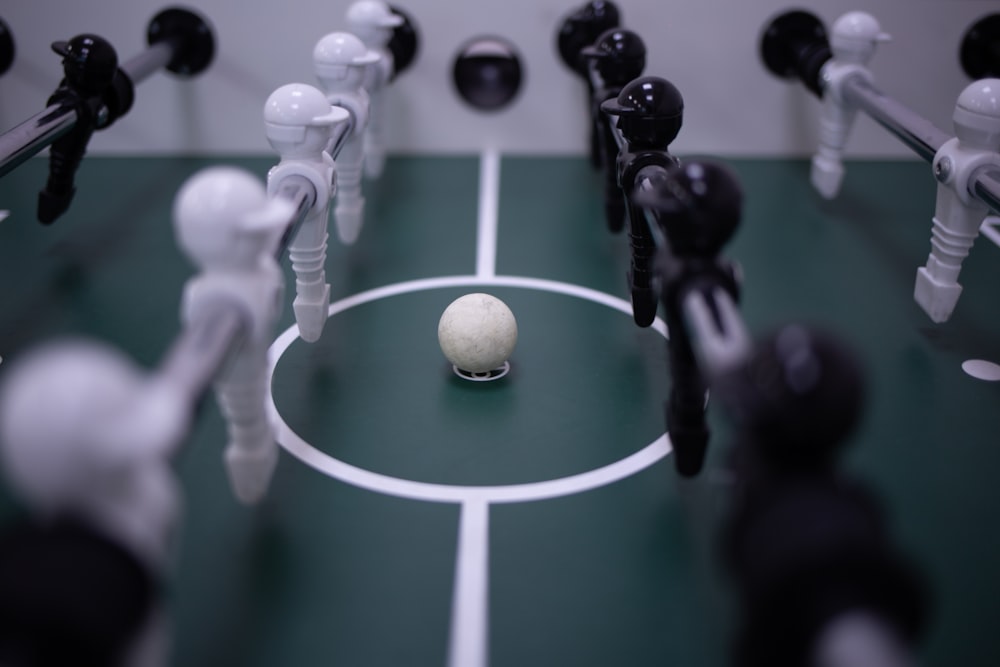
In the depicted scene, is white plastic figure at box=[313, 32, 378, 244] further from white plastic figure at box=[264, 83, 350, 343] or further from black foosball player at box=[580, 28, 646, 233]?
black foosball player at box=[580, 28, 646, 233]

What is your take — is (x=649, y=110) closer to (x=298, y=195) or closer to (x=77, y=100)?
(x=298, y=195)

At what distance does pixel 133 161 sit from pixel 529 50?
7.50ft

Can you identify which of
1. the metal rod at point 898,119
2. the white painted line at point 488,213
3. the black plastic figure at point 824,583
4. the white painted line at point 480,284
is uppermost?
the black plastic figure at point 824,583

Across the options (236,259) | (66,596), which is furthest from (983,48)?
(66,596)

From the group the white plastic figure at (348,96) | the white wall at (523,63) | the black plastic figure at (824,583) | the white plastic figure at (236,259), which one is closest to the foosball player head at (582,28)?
the white wall at (523,63)

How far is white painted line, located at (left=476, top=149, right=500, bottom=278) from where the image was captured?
3.72 meters

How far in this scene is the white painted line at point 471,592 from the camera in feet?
6.20

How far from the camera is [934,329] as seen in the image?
127 inches

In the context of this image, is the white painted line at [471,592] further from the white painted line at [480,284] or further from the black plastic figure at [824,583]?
the white painted line at [480,284]

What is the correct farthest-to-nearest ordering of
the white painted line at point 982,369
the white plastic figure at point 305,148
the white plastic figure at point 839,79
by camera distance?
the white plastic figure at point 839,79 → the white painted line at point 982,369 → the white plastic figure at point 305,148

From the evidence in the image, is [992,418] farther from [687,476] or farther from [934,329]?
[687,476]

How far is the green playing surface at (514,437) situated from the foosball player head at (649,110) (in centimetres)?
82

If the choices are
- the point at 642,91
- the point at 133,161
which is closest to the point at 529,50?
the point at 133,161

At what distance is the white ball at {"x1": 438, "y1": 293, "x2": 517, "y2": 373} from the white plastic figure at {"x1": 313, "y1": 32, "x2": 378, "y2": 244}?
864 mm
